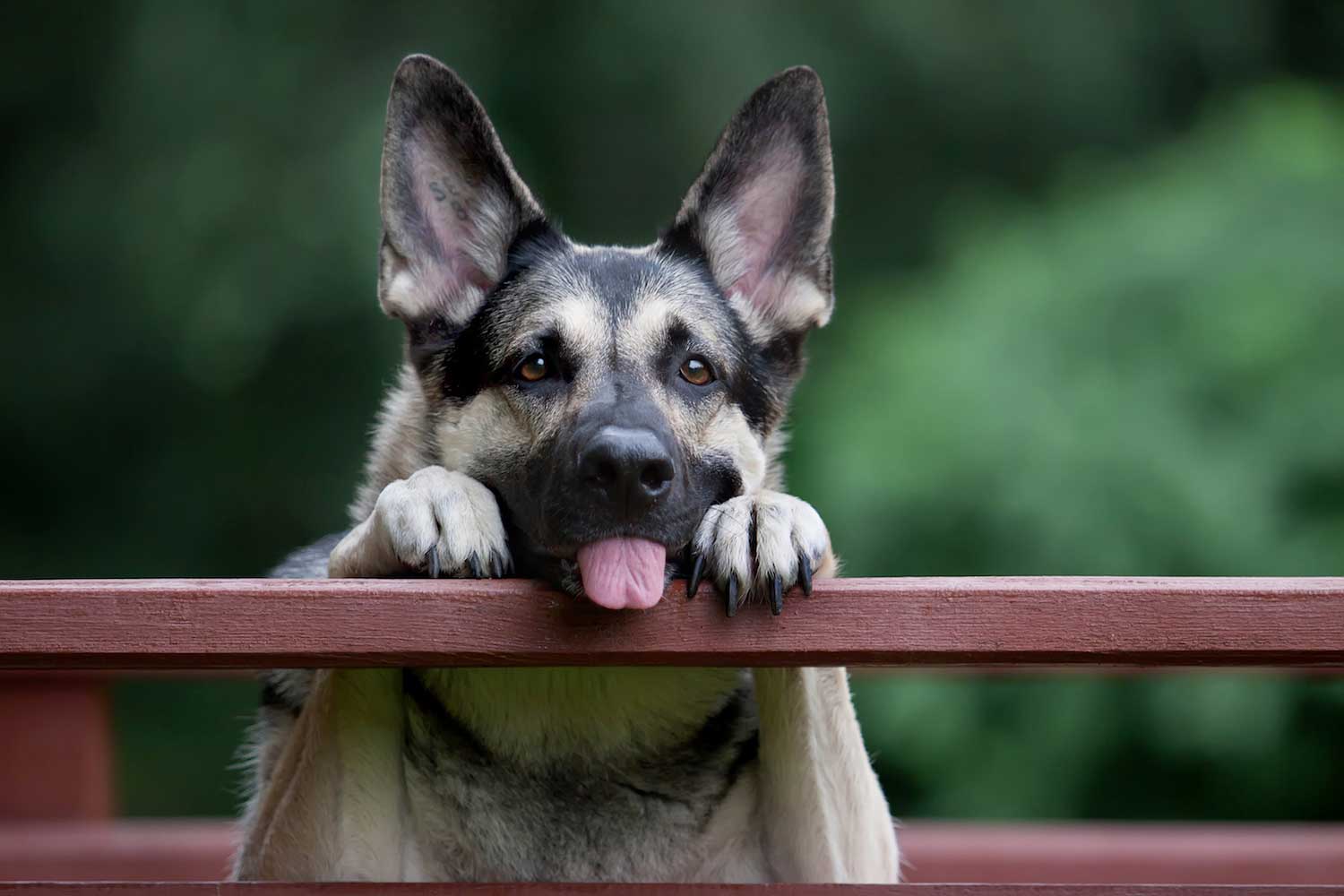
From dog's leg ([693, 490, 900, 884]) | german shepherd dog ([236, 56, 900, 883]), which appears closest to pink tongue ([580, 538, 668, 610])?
german shepherd dog ([236, 56, 900, 883])

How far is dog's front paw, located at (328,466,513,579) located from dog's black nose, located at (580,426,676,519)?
0.63 feet

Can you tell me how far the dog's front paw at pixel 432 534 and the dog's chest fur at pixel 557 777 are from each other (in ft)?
1.44

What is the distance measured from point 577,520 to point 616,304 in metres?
0.72

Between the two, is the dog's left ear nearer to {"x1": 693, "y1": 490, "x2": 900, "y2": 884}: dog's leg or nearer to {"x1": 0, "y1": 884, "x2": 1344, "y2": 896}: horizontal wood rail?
{"x1": 693, "y1": 490, "x2": 900, "y2": 884}: dog's leg

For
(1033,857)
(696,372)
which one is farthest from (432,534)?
(1033,857)

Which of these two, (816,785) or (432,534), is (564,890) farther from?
(816,785)

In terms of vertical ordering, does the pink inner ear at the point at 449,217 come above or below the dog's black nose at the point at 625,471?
above

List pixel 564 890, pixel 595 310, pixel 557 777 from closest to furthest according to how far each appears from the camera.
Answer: pixel 564 890, pixel 557 777, pixel 595 310

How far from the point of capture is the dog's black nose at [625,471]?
84.6 inches

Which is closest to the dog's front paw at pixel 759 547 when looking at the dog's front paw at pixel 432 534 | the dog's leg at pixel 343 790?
the dog's front paw at pixel 432 534

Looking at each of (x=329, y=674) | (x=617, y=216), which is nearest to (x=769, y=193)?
(x=329, y=674)

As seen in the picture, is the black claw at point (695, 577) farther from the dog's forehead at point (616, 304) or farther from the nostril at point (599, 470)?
the dog's forehead at point (616, 304)

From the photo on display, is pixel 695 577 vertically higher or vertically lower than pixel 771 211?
lower

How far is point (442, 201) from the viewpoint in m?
2.94
